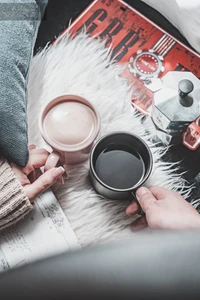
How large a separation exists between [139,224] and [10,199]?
0.22 m

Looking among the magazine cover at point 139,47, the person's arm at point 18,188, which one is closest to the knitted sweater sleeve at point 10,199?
the person's arm at point 18,188

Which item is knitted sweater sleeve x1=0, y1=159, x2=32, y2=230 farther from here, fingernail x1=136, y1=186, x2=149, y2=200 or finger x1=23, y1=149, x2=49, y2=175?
fingernail x1=136, y1=186, x2=149, y2=200

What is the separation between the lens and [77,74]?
82cm

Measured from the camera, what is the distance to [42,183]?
0.69m

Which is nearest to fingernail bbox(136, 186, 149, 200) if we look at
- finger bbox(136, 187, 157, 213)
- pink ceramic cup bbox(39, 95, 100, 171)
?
finger bbox(136, 187, 157, 213)

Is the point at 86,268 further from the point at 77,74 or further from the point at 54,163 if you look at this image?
the point at 77,74

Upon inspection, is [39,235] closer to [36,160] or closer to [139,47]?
[36,160]

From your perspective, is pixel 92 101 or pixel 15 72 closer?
pixel 15 72

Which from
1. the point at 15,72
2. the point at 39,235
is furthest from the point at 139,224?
the point at 15,72

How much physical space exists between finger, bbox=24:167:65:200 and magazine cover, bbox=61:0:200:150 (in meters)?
0.22

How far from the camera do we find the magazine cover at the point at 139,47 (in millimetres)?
830

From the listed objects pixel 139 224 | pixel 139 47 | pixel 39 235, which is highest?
pixel 139 47

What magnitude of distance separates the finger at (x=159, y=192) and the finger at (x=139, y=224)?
0.05 meters

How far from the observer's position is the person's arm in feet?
2.18
